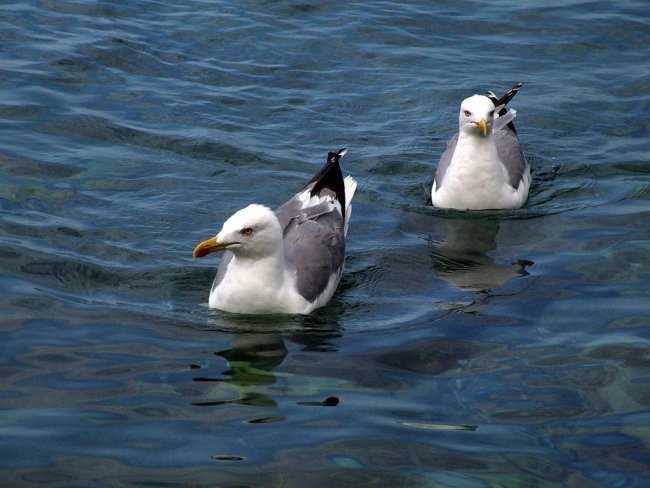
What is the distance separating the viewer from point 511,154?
40.6 feet

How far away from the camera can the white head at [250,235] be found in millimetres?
8984

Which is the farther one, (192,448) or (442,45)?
(442,45)

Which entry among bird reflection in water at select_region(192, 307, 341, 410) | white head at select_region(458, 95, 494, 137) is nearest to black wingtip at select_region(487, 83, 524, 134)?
white head at select_region(458, 95, 494, 137)

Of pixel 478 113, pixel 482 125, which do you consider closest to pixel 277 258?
pixel 482 125

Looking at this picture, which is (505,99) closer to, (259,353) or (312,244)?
(312,244)

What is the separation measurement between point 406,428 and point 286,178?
5215 mm

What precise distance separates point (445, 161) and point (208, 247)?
4097 millimetres

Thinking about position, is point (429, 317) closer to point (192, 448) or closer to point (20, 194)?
point (192, 448)

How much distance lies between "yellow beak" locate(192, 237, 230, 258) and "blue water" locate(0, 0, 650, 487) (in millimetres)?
586

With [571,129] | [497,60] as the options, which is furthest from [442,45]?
[571,129]

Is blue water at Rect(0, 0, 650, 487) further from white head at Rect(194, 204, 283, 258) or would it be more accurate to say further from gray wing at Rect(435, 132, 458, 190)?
white head at Rect(194, 204, 283, 258)

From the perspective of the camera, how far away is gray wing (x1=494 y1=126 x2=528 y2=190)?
12039 millimetres

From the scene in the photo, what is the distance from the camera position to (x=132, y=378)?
795cm

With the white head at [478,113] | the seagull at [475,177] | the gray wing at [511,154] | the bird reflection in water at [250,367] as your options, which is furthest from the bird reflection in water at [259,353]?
the gray wing at [511,154]
